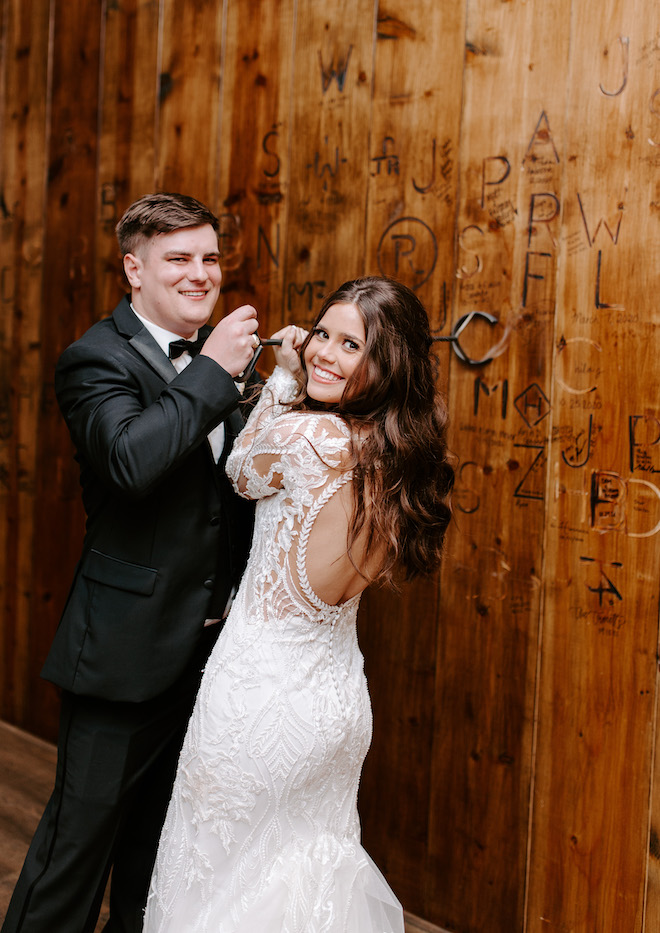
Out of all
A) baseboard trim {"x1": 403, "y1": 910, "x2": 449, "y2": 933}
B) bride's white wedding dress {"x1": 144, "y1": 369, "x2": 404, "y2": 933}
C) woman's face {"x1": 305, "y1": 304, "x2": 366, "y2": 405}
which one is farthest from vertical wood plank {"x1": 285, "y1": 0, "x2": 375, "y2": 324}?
baseboard trim {"x1": 403, "y1": 910, "x2": 449, "y2": 933}

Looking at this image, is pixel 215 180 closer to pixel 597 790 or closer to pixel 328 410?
pixel 328 410

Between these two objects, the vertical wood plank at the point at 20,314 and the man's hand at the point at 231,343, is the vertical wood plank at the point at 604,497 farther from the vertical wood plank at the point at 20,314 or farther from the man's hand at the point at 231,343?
the vertical wood plank at the point at 20,314

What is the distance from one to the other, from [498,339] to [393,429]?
530mm

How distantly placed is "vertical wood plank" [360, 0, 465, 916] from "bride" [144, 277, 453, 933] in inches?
20.6

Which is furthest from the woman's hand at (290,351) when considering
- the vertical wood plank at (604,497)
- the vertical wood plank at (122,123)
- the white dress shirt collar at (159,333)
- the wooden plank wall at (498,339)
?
the vertical wood plank at (122,123)

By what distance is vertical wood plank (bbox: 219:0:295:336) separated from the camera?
7.32 feet

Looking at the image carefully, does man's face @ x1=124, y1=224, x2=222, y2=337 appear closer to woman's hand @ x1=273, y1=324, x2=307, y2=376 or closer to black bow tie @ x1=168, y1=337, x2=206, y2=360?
black bow tie @ x1=168, y1=337, x2=206, y2=360

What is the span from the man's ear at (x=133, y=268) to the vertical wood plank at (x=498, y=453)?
26.7 inches

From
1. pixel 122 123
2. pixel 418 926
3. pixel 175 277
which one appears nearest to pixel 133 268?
pixel 175 277

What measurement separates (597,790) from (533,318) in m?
0.95

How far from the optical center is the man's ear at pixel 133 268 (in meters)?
1.71

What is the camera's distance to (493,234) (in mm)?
1853

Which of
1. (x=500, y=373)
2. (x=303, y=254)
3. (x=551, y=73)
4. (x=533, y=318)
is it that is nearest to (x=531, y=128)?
(x=551, y=73)

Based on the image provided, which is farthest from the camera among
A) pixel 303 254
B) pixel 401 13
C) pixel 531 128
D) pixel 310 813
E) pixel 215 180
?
pixel 215 180
